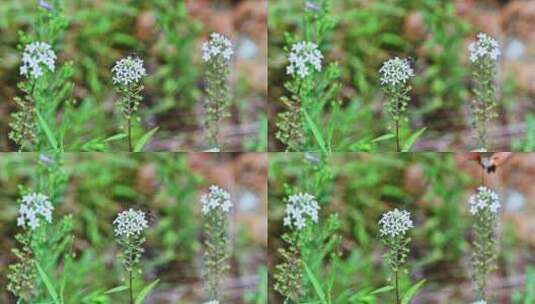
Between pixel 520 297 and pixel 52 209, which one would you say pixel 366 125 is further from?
pixel 52 209

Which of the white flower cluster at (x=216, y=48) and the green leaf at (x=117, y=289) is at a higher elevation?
the white flower cluster at (x=216, y=48)

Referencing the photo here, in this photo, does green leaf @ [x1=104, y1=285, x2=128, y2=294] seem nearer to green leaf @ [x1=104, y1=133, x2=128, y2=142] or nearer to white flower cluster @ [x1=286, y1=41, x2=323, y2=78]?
green leaf @ [x1=104, y1=133, x2=128, y2=142]

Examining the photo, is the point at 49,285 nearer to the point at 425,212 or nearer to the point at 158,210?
the point at 158,210

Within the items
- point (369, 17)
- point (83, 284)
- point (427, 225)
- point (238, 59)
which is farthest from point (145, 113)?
point (427, 225)

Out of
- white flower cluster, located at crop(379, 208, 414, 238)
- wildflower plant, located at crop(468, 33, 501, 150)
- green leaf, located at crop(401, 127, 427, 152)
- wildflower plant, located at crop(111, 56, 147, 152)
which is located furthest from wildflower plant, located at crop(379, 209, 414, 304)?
wildflower plant, located at crop(111, 56, 147, 152)

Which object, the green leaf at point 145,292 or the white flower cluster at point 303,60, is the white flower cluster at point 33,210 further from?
the white flower cluster at point 303,60

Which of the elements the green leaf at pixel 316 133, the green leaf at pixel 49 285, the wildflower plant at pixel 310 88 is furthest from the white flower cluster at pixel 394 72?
the green leaf at pixel 49 285
